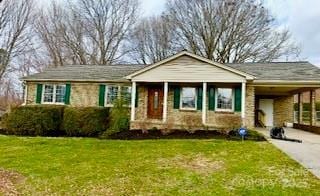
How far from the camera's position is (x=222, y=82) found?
1631cm

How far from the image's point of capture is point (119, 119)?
1647 centimetres

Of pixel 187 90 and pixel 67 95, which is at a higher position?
pixel 187 90

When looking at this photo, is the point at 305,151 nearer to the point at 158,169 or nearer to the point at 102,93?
the point at 158,169

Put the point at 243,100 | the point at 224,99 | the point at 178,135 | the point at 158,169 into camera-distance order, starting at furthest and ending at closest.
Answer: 1. the point at 224,99
2. the point at 243,100
3. the point at 178,135
4. the point at 158,169

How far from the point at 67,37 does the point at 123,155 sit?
2558cm

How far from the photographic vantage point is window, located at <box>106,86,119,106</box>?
752 inches

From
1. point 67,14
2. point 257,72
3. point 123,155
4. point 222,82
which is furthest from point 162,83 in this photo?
point 67,14

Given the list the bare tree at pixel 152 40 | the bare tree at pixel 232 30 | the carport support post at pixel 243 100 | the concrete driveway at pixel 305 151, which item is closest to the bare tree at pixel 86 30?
the bare tree at pixel 152 40

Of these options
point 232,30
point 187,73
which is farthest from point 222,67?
point 232,30

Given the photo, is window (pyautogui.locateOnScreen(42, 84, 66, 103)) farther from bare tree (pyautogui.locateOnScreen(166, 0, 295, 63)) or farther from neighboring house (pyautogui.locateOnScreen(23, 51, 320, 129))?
bare tree (pyautogui.locateOnScreen(166, 0, 295, 63))

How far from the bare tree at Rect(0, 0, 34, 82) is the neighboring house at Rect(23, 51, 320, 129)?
380 inches

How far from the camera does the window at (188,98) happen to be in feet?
58.1

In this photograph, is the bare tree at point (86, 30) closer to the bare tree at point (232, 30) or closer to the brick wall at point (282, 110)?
the bare tree at point (232, 30)

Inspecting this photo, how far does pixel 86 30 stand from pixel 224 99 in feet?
69.2
